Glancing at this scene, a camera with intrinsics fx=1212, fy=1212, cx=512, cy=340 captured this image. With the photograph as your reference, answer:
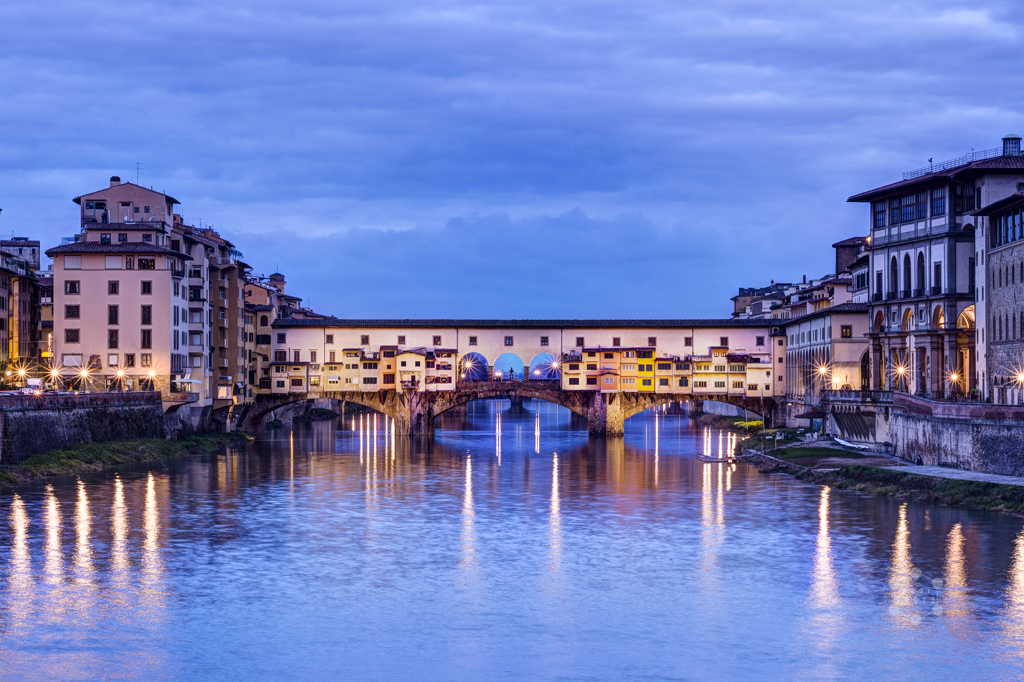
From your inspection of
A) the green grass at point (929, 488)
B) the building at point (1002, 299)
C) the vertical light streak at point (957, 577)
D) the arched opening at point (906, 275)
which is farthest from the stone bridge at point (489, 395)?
the vertical light streak at point (957, 577)

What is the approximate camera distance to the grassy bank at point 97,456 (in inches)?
2541

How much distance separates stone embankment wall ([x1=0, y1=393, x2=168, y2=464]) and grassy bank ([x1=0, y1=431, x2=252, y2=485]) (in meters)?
0.73

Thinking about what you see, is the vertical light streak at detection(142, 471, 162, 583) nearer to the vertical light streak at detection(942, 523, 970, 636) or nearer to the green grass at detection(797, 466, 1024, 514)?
the vertical light streak at detection(942, 523, 970, 636)

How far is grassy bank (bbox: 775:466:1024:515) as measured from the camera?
5059 cm

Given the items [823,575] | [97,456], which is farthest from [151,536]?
[97,456]

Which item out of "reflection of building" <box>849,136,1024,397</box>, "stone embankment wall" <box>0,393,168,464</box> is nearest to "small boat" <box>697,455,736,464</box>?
"reflection of building" <box>849,136,1024,397</box>

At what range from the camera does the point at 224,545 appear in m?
46.4

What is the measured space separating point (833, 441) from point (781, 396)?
30083 millimetres

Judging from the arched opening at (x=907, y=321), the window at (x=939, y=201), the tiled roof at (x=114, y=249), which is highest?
the window at (x=939, y=201)

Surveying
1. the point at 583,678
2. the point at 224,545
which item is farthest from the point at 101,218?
the point at 583,678

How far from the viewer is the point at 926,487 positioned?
185 feet

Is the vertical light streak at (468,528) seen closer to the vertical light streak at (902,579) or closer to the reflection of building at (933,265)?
the vertical light streak at (902,579)

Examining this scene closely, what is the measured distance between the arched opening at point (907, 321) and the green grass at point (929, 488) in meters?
18.4

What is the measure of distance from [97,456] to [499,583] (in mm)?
42030
